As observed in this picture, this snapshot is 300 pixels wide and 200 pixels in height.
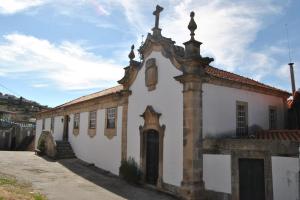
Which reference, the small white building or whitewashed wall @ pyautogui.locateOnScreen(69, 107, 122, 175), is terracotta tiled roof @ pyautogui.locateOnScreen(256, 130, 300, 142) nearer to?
the small white building

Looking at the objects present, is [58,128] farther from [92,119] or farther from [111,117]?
[111,117]

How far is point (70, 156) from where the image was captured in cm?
2150

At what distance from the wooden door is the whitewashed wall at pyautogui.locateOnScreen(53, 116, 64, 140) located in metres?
17.0

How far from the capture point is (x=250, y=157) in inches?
414

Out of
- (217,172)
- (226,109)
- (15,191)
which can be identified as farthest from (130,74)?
(15,191)

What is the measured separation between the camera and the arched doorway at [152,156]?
533 inches

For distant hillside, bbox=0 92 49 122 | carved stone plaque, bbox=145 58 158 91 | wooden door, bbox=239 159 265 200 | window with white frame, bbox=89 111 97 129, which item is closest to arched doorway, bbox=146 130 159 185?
carved stone plaque, bbox=145 58 158 91

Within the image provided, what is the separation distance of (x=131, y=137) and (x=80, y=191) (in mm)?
4044

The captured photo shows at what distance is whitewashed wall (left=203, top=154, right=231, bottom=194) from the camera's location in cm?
1090

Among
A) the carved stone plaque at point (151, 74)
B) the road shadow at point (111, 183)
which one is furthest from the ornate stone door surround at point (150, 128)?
the carved stone plaque at point (151, 74)

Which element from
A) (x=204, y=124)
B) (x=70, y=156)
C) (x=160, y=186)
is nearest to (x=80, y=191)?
(x=160, y=186)

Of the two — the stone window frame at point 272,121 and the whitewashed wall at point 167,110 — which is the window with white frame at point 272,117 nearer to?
the stone window frame at point 272,121

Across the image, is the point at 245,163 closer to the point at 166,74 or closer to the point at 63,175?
the point at 166,74

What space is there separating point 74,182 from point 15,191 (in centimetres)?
374
